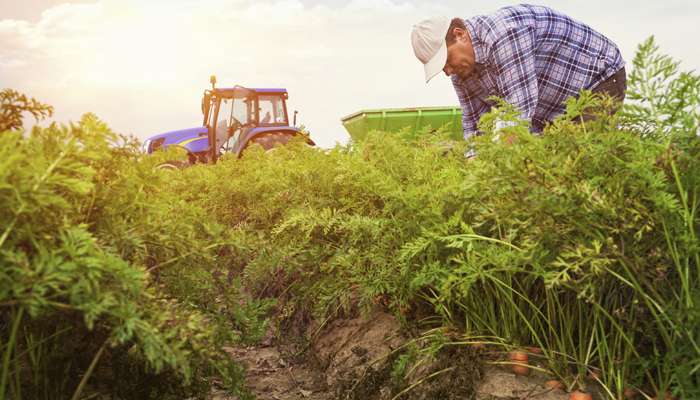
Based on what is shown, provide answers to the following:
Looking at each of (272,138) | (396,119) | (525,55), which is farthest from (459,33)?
(272,138)

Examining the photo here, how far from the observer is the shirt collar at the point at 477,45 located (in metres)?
4.90

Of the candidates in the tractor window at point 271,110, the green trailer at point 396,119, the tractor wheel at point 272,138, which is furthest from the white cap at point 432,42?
the tractor window at point 271,110

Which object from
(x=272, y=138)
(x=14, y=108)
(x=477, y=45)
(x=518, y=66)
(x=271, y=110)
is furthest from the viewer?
(x=271, y=110)

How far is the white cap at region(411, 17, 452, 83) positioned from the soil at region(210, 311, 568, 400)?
2.03m

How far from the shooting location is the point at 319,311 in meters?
3.62

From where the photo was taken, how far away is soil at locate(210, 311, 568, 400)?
2.79 metres

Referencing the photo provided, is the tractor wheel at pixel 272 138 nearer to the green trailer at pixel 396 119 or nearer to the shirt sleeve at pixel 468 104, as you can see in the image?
the green trailer at pixel 396 119

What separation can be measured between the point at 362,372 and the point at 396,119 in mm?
7033

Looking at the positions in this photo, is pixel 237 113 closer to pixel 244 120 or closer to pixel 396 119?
pixel 244 120

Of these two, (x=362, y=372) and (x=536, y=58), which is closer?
(x=362, y=372)

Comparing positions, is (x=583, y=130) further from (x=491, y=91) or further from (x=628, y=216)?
(x=491, y=91)

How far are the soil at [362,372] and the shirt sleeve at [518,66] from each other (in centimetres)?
192

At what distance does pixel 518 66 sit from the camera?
4738 mm

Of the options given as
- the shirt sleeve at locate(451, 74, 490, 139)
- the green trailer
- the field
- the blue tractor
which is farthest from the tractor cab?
the field
